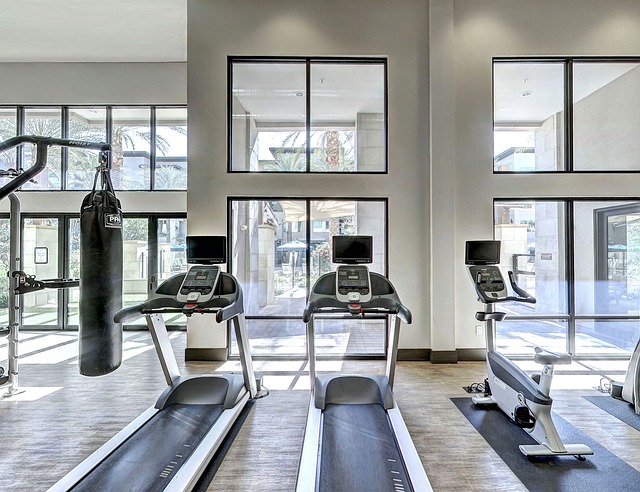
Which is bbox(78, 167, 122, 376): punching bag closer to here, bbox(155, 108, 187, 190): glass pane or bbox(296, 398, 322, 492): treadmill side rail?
bbox(296, 398, 322, 492): treadmill side rail

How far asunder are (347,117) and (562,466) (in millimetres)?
4710

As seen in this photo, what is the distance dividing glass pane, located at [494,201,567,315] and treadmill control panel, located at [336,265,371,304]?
106 inches

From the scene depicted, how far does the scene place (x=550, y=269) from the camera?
5477 millimetres

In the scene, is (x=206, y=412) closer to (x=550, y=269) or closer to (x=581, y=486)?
(x=581, y=486)

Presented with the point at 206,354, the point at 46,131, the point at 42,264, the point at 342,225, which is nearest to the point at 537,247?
the point at 342,225

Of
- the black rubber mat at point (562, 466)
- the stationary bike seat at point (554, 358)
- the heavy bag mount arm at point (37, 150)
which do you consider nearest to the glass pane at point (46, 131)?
the heavy bag mount arm at point (37, 150)

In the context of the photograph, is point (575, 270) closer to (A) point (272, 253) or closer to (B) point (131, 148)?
(A) point (272, 253)

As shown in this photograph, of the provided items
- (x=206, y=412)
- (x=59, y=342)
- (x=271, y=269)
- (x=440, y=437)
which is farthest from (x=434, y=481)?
(x=59, y=342)

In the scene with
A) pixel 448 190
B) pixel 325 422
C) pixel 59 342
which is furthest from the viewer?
pixel 59 342

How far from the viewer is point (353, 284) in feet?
12.1

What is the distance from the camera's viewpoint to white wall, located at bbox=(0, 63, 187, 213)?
7.02m

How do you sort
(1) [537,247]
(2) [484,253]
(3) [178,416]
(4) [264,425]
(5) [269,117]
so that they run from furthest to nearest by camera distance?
(5) [269,117]
(1) [537,247]
(2) [484,253]
(4) [264,425]
(3) [178,416]

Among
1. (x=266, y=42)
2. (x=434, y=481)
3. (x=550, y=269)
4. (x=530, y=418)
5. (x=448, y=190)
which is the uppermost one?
(x=266, y=42)

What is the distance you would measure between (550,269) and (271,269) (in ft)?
13.5
